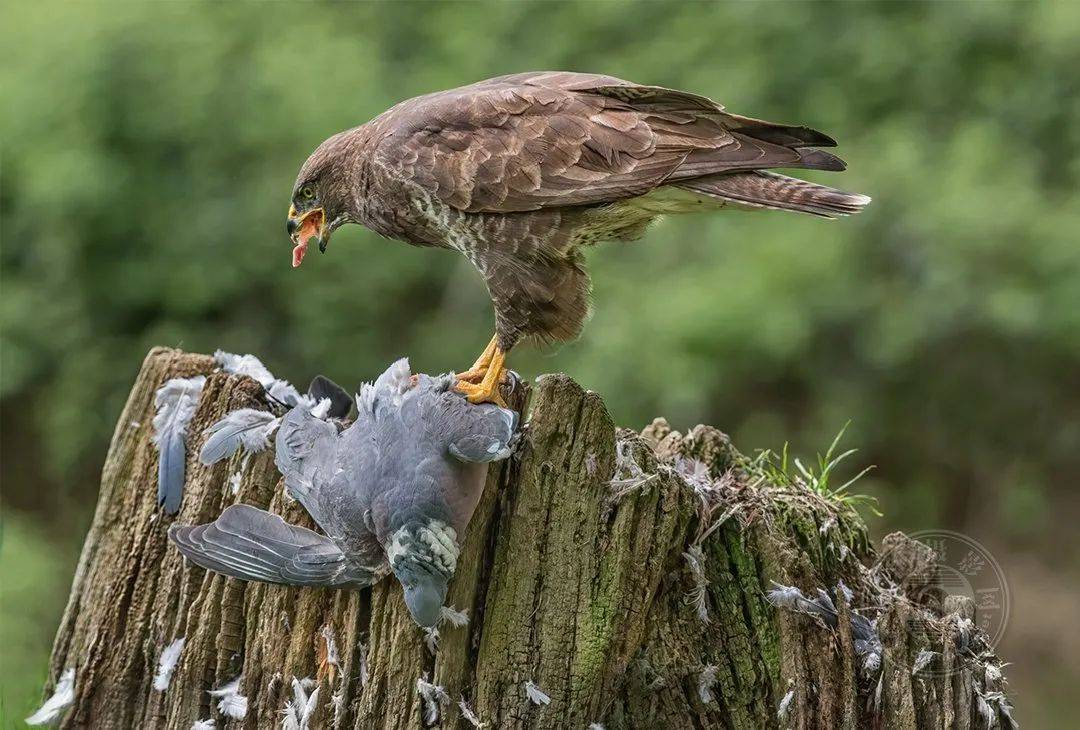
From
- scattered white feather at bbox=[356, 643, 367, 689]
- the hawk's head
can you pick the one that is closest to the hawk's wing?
the hawk's head

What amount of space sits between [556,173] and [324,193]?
2.56ft

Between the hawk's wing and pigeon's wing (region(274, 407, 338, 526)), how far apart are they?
0.79 m

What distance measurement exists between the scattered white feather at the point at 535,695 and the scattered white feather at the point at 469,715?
11cm

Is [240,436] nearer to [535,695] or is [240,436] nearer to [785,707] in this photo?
[535,695]

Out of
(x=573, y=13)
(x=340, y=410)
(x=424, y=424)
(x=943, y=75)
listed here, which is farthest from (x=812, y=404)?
(x=424, y=424)

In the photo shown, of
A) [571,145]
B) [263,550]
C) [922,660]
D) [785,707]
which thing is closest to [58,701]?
[263,550]

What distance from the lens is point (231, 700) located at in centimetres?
292

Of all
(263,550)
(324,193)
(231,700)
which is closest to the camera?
(263,550)

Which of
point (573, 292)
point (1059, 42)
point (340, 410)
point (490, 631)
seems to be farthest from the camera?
point (1059, 42)

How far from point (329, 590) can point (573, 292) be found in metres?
1.14

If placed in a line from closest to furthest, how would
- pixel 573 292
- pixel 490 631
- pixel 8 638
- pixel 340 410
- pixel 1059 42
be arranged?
pixel 490 631 < pixel 340 410 < pixel 573 292 < pixel 8 638 < pixel 1059 42

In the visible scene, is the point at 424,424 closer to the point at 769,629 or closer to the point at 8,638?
the point at 769,629

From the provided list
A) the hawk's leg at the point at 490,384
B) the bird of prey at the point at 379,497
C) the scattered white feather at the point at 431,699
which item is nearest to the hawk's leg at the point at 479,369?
the hawk's leg at the point at 490,384

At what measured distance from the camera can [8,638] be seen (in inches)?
208
